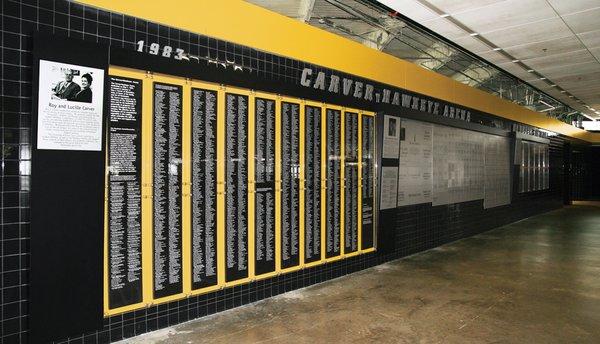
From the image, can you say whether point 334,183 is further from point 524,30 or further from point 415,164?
point 524,30

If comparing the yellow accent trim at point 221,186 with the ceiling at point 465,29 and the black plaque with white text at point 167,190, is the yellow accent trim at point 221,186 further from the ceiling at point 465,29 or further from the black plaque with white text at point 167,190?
the ceiling at point 465,29

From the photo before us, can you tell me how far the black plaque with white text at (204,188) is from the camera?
3.39 m

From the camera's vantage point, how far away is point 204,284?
3.44 m

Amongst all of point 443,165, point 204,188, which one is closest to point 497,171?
point 443,165

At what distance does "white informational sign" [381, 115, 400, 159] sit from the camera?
17.3 ft

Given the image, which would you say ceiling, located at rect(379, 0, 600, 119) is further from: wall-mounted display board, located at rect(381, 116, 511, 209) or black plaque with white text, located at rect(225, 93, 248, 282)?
black plaque with white text, located at rect(225, 93, 248, 282)

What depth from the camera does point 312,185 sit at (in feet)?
14.5

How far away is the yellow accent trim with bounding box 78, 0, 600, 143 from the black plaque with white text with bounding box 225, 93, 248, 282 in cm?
66

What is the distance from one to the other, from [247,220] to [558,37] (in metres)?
5.41

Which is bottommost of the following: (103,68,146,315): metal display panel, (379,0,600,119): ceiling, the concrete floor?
the concrete floor

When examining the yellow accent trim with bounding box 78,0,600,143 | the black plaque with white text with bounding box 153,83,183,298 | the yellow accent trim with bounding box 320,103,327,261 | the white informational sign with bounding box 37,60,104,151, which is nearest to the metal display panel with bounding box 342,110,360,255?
the yellow accent trim with bounding box 320,103,327,261

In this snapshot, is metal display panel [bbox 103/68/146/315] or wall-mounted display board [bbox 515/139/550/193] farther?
wall-mounted display board [bbox 515/139/550/193]

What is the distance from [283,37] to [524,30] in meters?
3.66

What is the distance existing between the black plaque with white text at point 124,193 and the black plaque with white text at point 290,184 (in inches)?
60.6
